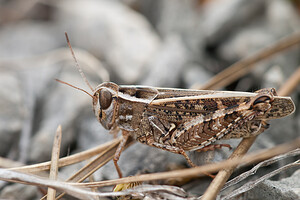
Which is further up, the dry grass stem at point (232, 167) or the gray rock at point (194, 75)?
the gray rock at point (194, 75)

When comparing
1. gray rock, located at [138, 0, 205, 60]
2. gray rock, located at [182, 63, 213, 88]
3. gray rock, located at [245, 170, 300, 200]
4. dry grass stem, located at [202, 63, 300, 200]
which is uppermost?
gray rock, located at [138, 0, 205, 60]

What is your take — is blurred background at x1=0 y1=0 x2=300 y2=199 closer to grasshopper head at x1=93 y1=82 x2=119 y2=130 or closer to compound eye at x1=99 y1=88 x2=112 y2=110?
grasshopper head at x1=93 y1=82 x2=119 y2=130

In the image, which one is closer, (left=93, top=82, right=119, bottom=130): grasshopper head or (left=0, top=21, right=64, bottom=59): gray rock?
(left=93, top=82, right=119, bottom=130): grasshopper head

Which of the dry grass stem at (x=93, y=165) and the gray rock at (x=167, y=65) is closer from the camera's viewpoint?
the dry grass stem at (x=93, y=165)

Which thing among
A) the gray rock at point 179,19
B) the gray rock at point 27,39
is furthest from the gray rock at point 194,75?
the gray rock at point 27,39

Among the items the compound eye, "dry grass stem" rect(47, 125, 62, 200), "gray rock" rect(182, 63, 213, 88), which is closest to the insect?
the compound eye

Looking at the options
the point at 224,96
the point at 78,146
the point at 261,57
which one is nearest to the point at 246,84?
the point at 261,57

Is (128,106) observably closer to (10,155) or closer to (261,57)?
(10,155)

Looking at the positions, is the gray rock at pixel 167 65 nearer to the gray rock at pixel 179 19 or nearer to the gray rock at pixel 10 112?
the gray rock at pixel 179 19
